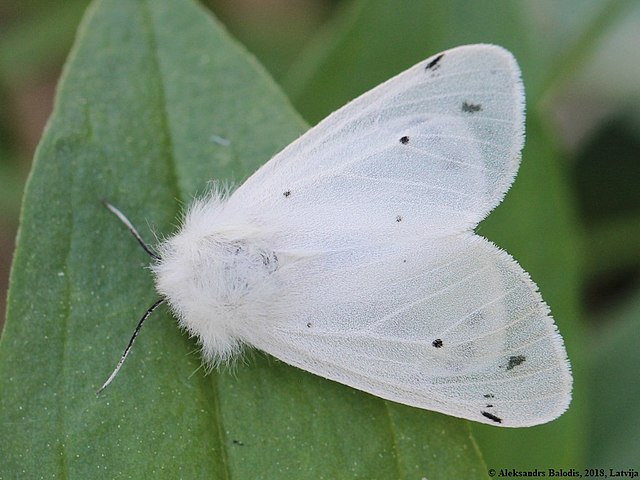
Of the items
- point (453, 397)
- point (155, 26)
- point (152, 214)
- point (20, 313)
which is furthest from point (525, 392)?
point (155, 26)

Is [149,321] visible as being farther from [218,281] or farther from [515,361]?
[515,361]

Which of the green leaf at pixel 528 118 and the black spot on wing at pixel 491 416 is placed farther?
the green leaf at pixel 528 118

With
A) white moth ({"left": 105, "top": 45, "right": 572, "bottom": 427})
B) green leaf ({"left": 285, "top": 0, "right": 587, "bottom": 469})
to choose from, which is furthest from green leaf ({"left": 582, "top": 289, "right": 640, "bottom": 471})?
white moth ({"left": 105, "top": 45, "right": 572, "bottom": 427})

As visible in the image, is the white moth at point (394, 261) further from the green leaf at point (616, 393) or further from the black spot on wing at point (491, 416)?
the green leaf at point (616, 393)

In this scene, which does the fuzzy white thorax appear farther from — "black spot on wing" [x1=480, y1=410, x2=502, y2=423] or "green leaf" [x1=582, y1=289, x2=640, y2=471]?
"green leaf" [x1=582, y1=289, x2=640, y2=471]

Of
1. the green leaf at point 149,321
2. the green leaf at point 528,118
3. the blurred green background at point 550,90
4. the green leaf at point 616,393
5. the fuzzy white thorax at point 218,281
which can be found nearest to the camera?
the green leaf at point 149,321

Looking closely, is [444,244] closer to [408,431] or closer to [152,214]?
[408,431]

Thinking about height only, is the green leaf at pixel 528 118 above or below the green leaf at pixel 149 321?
above

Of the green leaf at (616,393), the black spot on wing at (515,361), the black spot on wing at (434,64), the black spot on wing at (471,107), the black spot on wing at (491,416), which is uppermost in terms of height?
the black spot on wing at (434,64)

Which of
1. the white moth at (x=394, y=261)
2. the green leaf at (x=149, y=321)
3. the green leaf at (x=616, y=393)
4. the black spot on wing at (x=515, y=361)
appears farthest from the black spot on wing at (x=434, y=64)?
the green leaf at (x=616, y=393)

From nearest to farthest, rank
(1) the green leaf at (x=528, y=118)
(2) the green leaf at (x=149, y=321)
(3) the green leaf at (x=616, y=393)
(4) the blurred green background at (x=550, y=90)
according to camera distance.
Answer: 1. (2) the green leaf at (x=149, y=321)
2. (1) the green leaf at (x=528, y=118)
3. (4) the blurred green background at (x=550, y=90)
4. (3) the green leaf at (x=616, y=393)
